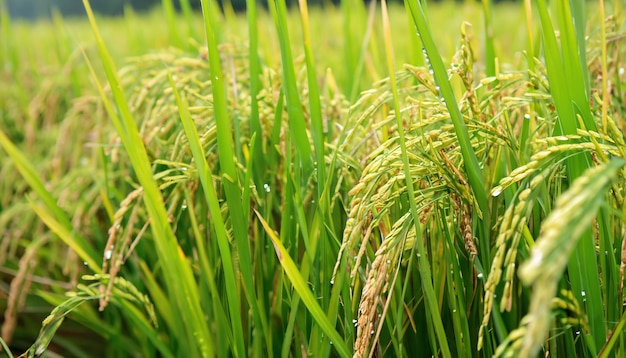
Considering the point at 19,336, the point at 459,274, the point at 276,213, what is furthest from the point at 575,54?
the point at 19,336

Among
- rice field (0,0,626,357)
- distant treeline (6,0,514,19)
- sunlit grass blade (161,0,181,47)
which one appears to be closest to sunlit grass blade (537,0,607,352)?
rice field (0,0,626,357)

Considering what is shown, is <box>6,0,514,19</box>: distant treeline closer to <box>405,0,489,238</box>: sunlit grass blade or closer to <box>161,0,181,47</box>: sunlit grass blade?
<box>161,0,181,47</box>: sunlit grass blade

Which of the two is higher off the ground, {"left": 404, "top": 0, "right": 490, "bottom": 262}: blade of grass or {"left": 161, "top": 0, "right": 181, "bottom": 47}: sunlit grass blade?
{"left": 161, "top": 0, "right": 181, "bottom": 47}: sunlit grass blade

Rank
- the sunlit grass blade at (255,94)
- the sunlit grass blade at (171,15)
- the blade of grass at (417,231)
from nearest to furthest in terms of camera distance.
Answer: the blade of grass at (417,231), the sunlit grass blade at (255,94), the sunlit grass blade at (171,15)

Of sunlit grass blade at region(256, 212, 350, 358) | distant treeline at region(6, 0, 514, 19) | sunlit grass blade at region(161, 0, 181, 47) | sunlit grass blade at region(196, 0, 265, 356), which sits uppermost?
distant treeline at region(6, 0, 514, 19)

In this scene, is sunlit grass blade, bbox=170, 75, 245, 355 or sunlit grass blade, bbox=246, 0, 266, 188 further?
sunlit grass blade, bbox=246, 0, 266, 188

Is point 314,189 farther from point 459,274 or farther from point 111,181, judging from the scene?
point 111,181

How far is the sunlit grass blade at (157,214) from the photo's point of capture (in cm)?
83

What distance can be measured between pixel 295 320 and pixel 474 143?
33 centimetres

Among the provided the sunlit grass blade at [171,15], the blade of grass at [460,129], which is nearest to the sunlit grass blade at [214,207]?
the blade of grass at [460,129]

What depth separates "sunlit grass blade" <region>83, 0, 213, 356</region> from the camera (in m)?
0.83

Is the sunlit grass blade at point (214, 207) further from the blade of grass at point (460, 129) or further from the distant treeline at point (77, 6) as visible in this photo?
the distant treeline at point (77, 6)

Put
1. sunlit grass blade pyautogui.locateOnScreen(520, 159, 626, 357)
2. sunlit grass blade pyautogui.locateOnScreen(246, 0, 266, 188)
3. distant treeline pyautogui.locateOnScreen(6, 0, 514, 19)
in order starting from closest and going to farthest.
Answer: sunlit grass blade pyautogui.locateOnScreen(520, 159, 626, 357)
sunlit grass blade pyautogui.locateOnScreen(246, 0, 266, 188)
distant treeline pyautogui.locateOnScreen(6, 0, 514, 19)

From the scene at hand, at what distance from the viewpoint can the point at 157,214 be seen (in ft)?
2.75
